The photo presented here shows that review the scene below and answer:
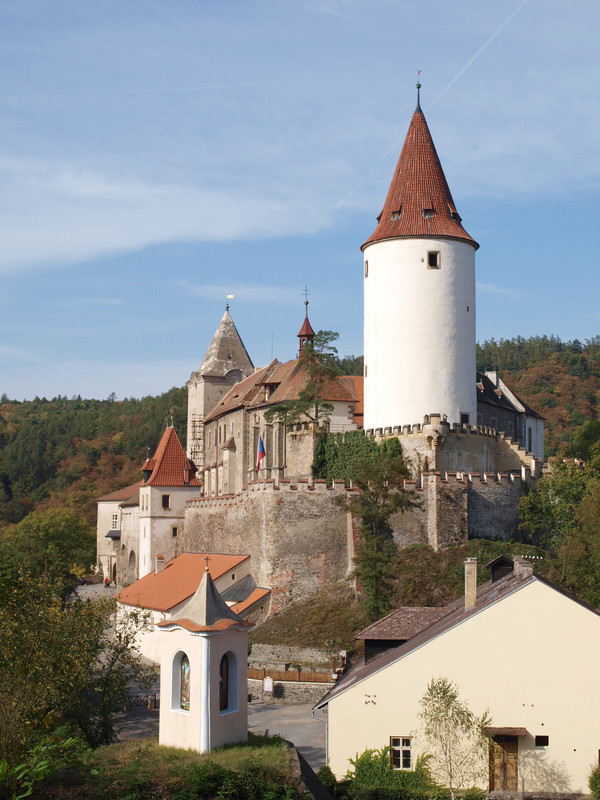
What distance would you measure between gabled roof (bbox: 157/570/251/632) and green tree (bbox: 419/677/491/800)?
221 inches

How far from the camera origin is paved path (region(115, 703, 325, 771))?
3008cm

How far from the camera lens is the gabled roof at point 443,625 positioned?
25938 mm

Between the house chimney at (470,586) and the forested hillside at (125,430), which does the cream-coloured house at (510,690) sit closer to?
the house chimney at (470,586)

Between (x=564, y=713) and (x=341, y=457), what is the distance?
23389mm

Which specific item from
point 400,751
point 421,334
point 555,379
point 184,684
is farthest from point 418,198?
point 555,379

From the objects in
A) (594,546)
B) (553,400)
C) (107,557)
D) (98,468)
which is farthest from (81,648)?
(98,468)

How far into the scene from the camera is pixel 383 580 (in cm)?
4075

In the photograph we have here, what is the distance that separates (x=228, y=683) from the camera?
2202 cm

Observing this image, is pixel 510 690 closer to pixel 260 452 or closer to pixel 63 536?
pixel 260 452

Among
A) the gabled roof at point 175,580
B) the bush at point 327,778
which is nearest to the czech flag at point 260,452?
the gabled roof at point 175,580

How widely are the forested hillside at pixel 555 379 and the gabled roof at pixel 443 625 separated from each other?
63024 mm

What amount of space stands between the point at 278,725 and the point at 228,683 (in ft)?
39.7

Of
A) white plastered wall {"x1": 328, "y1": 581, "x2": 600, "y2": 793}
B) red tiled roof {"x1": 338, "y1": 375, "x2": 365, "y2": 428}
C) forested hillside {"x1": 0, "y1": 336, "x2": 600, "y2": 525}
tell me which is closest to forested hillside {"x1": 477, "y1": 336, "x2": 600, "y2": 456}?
forested hillside {"x1": 0, "y1": 336, "x2": 600, "y2": 525}

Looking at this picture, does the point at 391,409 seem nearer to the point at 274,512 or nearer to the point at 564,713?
the point at 274,512
